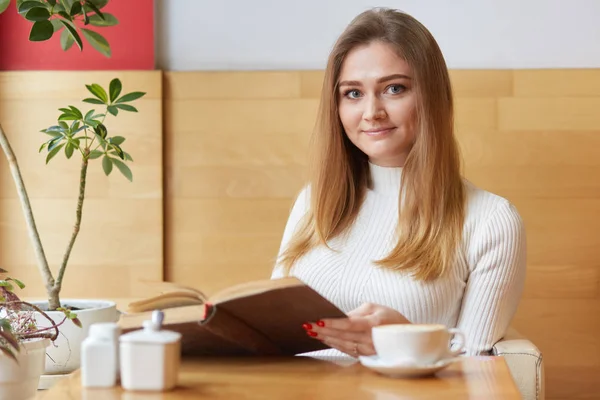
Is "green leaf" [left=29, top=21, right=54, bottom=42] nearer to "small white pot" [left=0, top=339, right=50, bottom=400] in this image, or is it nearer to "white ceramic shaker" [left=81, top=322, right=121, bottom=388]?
"small white pot" [left=0, top=339, right=50, bottom=400]

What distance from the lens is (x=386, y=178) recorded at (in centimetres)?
214

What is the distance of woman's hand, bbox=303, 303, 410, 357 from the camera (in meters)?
1.39

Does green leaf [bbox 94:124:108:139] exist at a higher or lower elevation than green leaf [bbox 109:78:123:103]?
lower

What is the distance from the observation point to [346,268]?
200 cm

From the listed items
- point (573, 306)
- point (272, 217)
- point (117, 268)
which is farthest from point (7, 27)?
point (573, 306)

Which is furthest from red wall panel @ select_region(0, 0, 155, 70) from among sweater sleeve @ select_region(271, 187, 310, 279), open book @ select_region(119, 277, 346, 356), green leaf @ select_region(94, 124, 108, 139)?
open book @ select_region(119, 277, 346, 356)

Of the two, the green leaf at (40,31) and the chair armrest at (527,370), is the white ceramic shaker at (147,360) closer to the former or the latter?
the chair armrest at (527,370)

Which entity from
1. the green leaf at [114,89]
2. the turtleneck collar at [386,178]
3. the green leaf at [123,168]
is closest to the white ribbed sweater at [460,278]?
the turtleneck collar at [386,178]

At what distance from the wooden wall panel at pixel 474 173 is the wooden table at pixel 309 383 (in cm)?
126

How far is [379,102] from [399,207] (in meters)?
0.25

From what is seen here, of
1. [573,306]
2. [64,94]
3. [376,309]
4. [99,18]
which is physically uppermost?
[99,18]

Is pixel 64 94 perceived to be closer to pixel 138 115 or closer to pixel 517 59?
pixel 138 115

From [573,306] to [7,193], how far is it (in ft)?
5.77

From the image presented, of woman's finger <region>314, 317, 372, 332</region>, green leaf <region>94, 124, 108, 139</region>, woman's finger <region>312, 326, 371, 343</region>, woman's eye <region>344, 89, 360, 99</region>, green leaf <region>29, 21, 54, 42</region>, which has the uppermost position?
green leaf <region>29, 21, 54, 42</region>
